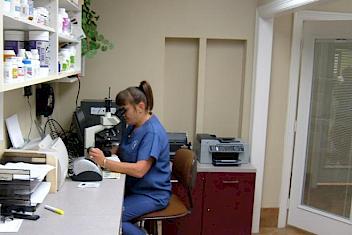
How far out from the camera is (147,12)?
12.2ft

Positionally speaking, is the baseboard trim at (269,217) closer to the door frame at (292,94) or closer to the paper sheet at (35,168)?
the door frame at (292,94)

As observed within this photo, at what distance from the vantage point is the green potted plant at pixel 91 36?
3278 mm

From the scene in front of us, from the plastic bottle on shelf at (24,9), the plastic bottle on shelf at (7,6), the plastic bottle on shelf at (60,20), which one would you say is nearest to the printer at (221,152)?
the plastic bottle on shelf at (60,20)

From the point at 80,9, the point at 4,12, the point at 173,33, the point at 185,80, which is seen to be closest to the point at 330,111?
the point at 185,80

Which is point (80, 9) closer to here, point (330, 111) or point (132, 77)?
point (132, 77)

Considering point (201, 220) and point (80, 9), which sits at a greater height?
point (80, 9)

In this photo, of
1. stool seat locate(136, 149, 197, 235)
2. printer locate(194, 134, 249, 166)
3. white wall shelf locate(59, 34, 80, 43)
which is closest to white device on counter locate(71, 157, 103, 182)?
stool seat locate(136, 149, 197, 235)

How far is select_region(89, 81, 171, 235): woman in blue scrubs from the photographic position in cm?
249

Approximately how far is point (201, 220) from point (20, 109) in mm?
1820

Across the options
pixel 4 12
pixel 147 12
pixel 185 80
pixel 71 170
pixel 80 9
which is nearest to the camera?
pixel 4 12

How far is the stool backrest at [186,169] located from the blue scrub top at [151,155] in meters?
0.12

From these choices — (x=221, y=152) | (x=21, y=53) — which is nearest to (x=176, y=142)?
(x=221, y=152)

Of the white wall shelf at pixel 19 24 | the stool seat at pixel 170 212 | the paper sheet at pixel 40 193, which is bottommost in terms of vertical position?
the stool seat at pixel 170 212

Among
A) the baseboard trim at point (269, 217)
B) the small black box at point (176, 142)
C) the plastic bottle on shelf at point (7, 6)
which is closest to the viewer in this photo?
the plastic bottle on shelf at point (7, 6)
